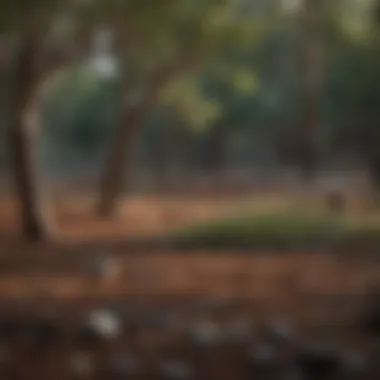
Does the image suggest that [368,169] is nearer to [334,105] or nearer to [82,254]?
[334,105]

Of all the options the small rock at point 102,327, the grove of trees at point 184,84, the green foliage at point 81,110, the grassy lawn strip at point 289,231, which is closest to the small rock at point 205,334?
the small rock at point 102,327

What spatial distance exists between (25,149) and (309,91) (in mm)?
905

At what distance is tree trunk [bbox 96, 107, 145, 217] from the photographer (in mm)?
2639

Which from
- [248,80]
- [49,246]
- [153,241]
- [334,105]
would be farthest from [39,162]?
[334,105]

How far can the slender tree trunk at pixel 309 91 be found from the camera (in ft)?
7.76

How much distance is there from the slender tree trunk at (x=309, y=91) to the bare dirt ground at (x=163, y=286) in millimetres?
145

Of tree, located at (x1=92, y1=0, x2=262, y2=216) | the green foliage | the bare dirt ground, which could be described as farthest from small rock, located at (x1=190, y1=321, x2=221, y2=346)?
the green foliage

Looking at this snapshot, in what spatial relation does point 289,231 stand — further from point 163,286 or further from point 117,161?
point 117,161

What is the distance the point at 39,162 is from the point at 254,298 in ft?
2.99

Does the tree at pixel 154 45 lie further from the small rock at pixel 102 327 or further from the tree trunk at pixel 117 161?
the small rock at pixel 102 327

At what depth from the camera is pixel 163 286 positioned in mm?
2369

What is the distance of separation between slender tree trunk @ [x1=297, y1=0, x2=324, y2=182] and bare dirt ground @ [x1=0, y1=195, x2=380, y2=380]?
14cm

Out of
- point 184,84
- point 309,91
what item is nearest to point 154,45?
point 184,84

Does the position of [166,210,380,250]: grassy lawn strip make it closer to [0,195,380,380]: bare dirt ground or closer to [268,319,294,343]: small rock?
[0,195,380,380]: bare dirt ground
